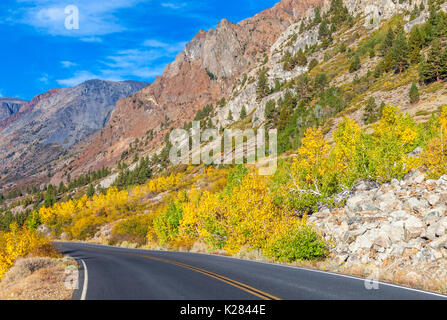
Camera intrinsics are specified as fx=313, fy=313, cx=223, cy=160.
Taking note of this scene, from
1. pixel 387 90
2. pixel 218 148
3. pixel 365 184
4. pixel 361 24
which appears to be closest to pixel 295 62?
pixel 361 24

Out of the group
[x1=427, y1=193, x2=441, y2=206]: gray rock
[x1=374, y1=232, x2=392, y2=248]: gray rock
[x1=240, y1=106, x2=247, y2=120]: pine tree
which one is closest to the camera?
[x1=374, y1=232, x2=392, y2=248]: gray rock

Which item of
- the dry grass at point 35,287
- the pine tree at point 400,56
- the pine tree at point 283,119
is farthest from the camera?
the pine tree at point 283,119

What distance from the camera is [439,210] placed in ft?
46.0

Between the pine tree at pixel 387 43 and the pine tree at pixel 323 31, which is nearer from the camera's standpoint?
the pine tree at pixel 387 43

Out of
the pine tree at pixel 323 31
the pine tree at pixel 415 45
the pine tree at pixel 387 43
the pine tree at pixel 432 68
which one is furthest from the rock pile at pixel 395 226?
the pine tree at pixel 323 31

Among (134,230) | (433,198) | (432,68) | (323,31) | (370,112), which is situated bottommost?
(134,230)

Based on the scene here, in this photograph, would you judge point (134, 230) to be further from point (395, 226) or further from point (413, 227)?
point (413, 227)

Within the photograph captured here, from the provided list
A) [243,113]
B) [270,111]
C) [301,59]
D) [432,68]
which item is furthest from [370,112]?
[301,59]

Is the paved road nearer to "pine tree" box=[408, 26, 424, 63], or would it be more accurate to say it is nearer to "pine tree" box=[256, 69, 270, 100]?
"pine tree" box=[408, 26, 424, 63]

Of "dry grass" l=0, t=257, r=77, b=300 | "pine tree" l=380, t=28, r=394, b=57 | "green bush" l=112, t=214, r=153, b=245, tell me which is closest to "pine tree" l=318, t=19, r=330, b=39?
"pine tree" l=380, t=28, r=394, b=57

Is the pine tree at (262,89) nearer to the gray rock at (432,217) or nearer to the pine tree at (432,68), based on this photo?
the pine tree at (432,68)

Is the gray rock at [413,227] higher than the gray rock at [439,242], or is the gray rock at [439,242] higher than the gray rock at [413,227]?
the gray rock at [413,227]
